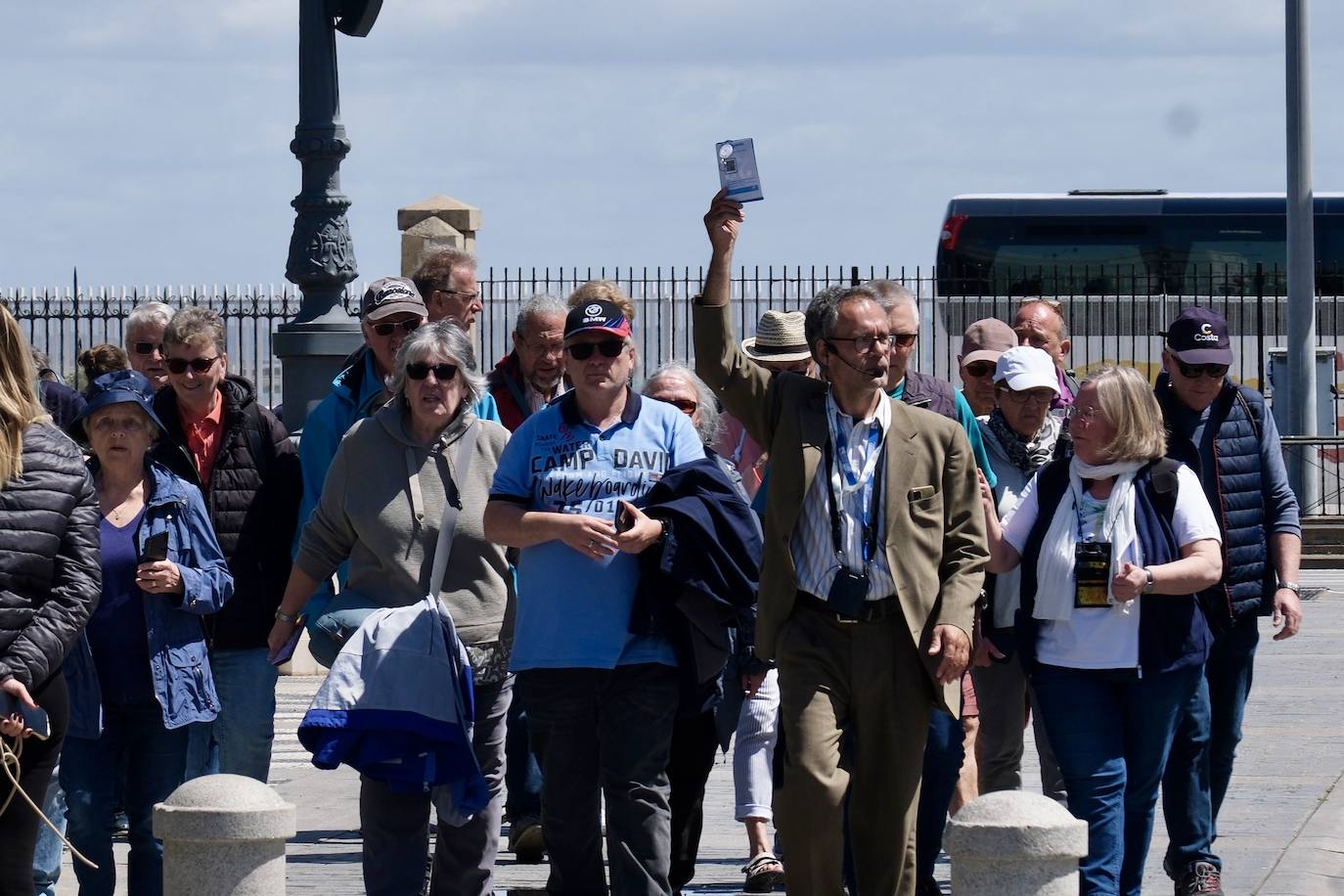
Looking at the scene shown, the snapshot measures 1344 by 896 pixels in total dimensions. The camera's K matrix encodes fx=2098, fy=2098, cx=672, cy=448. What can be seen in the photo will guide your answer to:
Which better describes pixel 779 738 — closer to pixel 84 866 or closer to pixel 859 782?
pixel 859 782

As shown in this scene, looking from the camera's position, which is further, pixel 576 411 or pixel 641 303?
pixel 641 303

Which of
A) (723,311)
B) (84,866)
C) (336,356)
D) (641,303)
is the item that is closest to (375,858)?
(84,866)

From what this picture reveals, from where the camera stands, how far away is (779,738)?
19.8 ft

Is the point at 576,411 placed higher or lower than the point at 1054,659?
higher

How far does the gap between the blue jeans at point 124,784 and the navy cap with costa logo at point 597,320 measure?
5.72 ft

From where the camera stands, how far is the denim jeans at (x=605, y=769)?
6133mm

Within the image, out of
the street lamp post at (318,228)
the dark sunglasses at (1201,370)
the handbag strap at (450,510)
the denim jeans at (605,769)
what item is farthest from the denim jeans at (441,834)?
the street lamp post at (318,228)

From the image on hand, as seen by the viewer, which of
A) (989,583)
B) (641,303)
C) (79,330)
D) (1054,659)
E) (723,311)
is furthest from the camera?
(641,303)

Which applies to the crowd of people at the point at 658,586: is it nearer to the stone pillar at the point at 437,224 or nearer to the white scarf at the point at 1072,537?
the white scarf at the point at 1072,537

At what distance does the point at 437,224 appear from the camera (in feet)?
57.6

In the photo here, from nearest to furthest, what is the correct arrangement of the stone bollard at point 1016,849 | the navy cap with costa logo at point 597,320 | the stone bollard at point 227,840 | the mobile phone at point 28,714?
the stone bollard at point 1016,849 → the mobile phone at point 28,714 → the stone bollard at point 227,840 → the navy cap with costa logo at point 597,320

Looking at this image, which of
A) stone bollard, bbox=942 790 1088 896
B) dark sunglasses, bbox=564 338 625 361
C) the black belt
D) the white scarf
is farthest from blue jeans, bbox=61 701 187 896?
the white scarf

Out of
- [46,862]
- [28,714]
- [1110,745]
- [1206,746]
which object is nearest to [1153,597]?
[1110,745]

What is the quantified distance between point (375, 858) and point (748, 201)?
2.27 m
